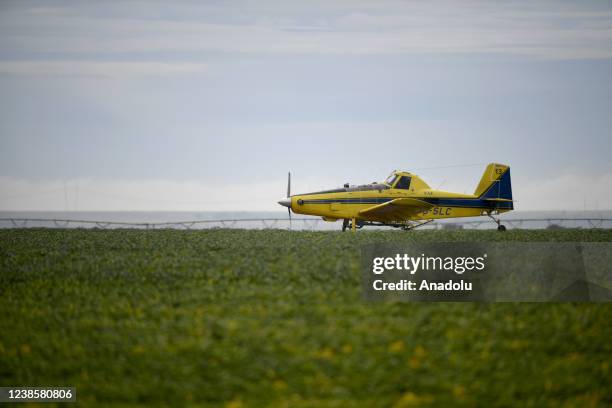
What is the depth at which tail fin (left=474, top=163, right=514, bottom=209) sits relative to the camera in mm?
42250

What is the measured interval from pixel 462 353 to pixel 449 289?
18.4 ft

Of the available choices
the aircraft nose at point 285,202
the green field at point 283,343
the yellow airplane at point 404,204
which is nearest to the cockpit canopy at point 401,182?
the yellow airplane at point 404,204

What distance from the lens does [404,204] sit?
133 feet

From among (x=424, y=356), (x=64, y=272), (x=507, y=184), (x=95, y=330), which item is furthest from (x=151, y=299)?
(x=507, y=184)

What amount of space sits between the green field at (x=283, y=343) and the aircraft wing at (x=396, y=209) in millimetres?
17575

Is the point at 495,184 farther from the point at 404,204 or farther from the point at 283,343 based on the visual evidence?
the point at 283,343

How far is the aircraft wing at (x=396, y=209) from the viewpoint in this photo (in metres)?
40.3

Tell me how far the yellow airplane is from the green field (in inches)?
730

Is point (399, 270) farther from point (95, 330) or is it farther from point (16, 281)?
point (16, 281)

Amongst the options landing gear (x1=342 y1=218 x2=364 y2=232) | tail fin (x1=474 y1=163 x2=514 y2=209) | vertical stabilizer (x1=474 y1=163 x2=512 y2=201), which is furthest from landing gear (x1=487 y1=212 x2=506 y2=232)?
landing gear (x1=342 y1=218 x2=364 y2=232)

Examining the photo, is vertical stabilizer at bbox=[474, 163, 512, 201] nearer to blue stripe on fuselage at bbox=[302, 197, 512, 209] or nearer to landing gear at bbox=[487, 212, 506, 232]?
blue stripe on fuselage at bbox=[302, 197, 512, 209]

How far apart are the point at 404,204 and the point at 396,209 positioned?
0.86m

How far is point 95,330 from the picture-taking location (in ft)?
56.0

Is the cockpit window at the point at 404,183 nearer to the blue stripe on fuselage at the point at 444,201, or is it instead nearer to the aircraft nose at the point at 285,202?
the blue stripe on fuselage at the point at 444,201
